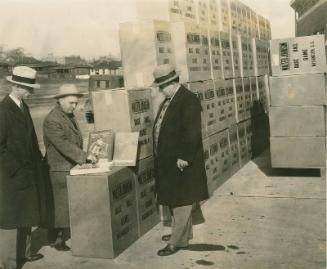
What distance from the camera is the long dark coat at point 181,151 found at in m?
4.00

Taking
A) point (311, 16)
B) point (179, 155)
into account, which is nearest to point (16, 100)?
point (179, 155)

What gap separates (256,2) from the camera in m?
4.64

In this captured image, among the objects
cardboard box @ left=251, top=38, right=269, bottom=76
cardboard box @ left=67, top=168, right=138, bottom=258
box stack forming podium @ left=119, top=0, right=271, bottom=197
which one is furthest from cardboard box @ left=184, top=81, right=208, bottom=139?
cardboard box @ left=251, top=38, right=269, bottom=76

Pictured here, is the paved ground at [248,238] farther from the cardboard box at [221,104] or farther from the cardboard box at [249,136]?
the cardboard box at [249,136]

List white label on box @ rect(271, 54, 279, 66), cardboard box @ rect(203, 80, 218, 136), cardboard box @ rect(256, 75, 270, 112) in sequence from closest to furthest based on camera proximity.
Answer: cardboard box @ rect(203, 80, 218, 136) → white label on box @ rect(271, 54, 279, 66) → cardboard box @ rect(256, 75, 270, 112)

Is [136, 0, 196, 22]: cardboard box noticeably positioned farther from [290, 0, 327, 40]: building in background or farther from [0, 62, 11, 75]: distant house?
[290, 0, 327, 40]: building in background

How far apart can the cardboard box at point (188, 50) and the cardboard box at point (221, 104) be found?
613 mm

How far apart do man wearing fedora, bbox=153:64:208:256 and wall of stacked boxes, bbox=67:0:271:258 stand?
1.46ft

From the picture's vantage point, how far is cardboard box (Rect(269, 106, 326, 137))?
6449 mm

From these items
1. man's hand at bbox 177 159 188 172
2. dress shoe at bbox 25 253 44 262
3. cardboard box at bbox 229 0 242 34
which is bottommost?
dress shoe at bbox 25 253 44 262

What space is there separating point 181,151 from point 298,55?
3392 mm

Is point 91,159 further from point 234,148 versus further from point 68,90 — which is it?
point 234,148


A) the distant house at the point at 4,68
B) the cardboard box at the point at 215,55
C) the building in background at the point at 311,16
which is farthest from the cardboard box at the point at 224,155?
the building in background at the point at 311,16

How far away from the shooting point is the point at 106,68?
619 cm
